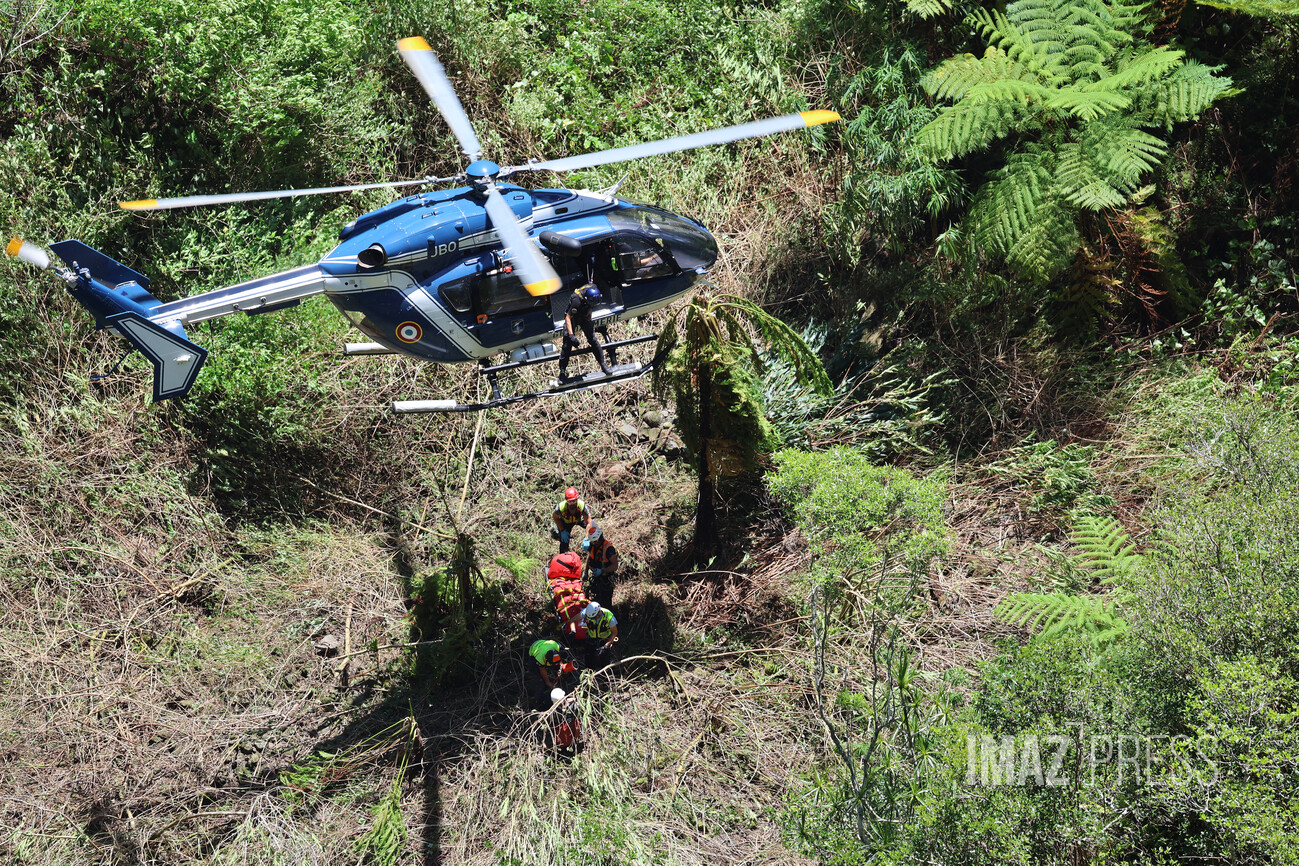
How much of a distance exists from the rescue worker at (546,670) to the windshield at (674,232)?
11.3ft

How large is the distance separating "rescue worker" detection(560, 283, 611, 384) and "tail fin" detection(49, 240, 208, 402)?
9.02ft

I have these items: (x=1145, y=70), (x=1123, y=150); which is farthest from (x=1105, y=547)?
(x=1145, y=70)

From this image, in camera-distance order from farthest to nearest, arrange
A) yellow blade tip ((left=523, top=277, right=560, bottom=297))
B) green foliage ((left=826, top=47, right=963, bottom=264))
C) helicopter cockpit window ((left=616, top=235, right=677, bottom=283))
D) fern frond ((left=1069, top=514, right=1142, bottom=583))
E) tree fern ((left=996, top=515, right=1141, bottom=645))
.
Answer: green foliage ((left=826, top=47, right=963, bottom=264)) < helicopter cockpit window ((left=616, top=235, right=677, bottom=283)) < fern frond ((left=1069, top=514, right=1142, bottom=583)) < tree fern ((left=996, top=515, right=1141, bottom=645)) < yellow blade tip ((left=523, top=277, right=560, bottom=297))

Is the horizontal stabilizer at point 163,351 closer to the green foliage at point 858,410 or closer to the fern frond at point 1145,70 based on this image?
the green foliage at point 858,410

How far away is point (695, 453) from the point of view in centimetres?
866

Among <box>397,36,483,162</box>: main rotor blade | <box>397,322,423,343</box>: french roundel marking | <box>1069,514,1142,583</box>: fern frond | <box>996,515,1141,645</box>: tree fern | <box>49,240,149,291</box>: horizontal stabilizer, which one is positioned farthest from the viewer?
<box>1069,514,1142,583</box>: fern frond

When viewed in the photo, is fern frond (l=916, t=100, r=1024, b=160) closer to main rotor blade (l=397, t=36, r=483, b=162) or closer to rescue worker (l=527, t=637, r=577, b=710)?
main rotor blade (l=397, t=36, r=483, b=162)

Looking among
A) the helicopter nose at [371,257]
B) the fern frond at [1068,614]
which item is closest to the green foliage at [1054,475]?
the fern frond at [1068,614]

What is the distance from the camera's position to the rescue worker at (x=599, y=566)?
A: 871cm

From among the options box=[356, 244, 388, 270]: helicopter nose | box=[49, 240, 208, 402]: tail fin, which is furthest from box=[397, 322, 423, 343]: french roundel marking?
box=[49, 240, 208, 402]: tail fin

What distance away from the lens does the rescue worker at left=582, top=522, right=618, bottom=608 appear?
343 inches

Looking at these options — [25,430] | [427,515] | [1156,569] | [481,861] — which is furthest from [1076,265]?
[25,430]

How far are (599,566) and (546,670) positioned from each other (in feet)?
3.42

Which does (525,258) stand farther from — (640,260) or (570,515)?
(570,515)
